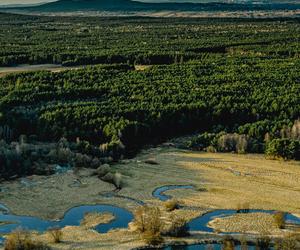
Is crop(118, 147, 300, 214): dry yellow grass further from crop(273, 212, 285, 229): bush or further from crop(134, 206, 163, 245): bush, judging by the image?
crop(134, 206, 163, 245): bush

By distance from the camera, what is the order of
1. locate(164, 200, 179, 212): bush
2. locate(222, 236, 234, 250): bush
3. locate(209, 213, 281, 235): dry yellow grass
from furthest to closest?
locate(164, 200, 179, 212): bush, locate(209, 213, 281, 235): dry yellow grass, locate(222, 236, 234, 250): bush

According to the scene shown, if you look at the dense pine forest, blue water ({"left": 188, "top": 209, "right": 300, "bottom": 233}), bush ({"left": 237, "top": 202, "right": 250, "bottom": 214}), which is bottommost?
blue water ({"left": 188, "top": 209, "right": 300, "bottom": 233})

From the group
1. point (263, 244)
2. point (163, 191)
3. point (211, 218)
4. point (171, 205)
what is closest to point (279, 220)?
point (263, 244)

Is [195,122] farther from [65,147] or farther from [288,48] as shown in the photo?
[288,48]

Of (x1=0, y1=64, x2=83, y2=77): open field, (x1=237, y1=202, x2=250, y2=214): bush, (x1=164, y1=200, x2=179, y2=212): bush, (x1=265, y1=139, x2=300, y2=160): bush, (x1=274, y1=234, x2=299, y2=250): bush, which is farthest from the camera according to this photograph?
(x1=0, y1=64, x2=83, y2=77): open field

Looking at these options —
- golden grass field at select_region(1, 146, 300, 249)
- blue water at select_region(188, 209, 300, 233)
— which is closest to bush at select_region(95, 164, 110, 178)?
golden grass field at select_region(1, 146, 300, 249)

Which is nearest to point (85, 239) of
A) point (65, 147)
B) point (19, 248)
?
point (19, 248)

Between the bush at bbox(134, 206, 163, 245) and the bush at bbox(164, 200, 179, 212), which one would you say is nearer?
the bush at bbox(134, 206, 163, 245)
